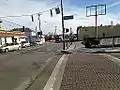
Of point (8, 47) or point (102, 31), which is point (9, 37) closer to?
point (8, 47)

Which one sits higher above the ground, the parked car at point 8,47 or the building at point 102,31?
the building at point 102,31

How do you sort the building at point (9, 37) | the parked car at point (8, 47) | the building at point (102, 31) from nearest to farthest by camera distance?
the parked car at point (8, 47) < the building at point (9, 37) < the building at point (102, 31)

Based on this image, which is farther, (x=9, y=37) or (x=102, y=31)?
(x=102, y=31)

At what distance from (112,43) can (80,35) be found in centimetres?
7184

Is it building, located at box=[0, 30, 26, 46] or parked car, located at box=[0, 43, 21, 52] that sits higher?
building, located at box=[0, 30, 26, 46]

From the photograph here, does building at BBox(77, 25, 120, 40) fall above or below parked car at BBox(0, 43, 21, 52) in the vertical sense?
above

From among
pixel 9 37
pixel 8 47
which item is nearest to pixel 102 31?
pixel 9 37

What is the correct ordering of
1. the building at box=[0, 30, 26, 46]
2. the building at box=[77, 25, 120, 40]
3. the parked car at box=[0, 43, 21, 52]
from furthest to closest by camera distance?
the building at box=[77, 25, 120, 40] < the building at box=[0, 30, 26, 46] < the parked car at box=[0, 43, 21, 52]

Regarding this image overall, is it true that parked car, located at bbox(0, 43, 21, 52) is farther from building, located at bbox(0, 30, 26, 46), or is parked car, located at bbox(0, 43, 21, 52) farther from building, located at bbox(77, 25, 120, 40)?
building, located at bbox(77, 25, 120, 40)

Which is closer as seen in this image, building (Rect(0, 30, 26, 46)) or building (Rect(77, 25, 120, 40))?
building (Rect(0, 30, 26, 46))

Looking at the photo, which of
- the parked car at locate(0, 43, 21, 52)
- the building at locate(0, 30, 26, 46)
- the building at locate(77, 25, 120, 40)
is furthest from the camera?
the building at locate(77, 25, 120, 40)

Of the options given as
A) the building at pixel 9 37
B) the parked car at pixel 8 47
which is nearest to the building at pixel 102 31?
the building at pixel 9 37

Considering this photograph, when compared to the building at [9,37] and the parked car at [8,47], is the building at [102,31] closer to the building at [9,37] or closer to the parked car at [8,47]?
the building at [9,37]

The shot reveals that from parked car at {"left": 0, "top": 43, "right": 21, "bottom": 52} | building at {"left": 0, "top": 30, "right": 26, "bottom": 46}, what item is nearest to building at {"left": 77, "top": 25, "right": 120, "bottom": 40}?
building at {"left": 0, "top": 30, "right": 26, "bottom": 46}
